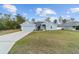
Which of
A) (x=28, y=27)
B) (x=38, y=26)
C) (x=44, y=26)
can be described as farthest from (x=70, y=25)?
(x=28, y=27)

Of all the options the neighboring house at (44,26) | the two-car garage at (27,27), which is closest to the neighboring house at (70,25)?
the neighboring house at (44,26)

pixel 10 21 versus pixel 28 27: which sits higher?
pixel 10 21

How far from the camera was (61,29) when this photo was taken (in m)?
3.54

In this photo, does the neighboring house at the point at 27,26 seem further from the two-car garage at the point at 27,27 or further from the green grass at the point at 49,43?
the green grass at the point at 49,43

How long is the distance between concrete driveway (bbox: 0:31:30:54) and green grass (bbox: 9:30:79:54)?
8 cm

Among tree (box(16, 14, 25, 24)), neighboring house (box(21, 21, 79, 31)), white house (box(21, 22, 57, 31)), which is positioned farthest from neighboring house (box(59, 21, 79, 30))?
tree (box(16, 14, 25, 24))

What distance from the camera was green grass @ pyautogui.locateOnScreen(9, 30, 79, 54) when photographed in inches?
133

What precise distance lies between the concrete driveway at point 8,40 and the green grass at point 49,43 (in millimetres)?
79

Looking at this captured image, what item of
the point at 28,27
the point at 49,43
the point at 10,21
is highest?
the point at 10,21

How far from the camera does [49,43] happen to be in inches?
134

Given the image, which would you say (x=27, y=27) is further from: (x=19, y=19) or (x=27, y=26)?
(x=19, y=19)

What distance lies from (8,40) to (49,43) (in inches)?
31.1

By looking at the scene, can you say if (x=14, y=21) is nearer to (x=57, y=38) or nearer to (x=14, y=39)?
(x=14, y=39)
